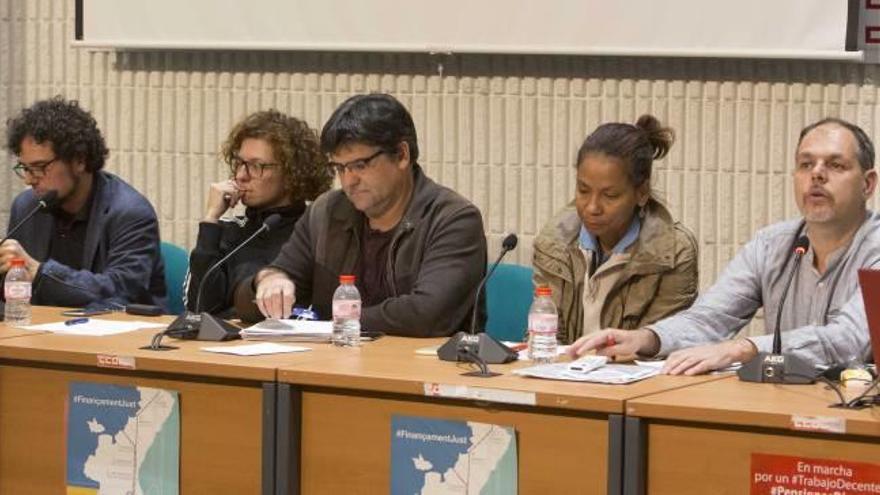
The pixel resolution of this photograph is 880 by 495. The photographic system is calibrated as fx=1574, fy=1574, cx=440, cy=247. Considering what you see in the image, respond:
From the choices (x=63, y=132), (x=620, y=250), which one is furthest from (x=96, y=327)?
(x=620, y=250)

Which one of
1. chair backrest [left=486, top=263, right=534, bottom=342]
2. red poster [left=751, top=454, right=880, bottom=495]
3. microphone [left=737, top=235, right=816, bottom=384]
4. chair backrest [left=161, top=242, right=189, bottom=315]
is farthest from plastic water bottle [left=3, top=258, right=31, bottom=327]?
red poster [left=751, top=454, right=880, bottom=495]

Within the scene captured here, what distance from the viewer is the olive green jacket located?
4.39m

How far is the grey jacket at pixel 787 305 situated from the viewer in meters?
3.71

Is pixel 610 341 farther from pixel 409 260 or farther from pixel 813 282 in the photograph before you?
pixel 409 260

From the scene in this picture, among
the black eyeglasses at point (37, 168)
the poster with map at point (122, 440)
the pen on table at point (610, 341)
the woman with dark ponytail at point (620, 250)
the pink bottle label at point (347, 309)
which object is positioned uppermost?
the black eyeglasses at point (37, 168)

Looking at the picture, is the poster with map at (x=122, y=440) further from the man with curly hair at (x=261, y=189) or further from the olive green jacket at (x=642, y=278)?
the olive green jacket at (x=642, y=278)

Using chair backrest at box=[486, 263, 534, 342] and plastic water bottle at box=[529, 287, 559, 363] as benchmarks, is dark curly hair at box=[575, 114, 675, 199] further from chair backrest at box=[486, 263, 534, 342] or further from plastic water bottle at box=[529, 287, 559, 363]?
plastic water bottle at box=[529, 287, 559, 363]

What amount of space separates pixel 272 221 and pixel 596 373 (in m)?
1.64

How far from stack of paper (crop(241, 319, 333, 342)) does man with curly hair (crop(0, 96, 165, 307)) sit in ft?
3.23

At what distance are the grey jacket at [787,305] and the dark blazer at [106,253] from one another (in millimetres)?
1963

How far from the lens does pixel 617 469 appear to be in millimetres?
3305

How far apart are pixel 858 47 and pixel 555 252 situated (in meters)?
1.36

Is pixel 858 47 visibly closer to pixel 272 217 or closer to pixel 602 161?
pixel 602 161

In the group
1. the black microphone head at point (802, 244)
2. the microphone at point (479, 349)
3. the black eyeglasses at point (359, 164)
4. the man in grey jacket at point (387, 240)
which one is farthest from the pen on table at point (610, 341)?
the black eyeglasses at point (359, 164)
